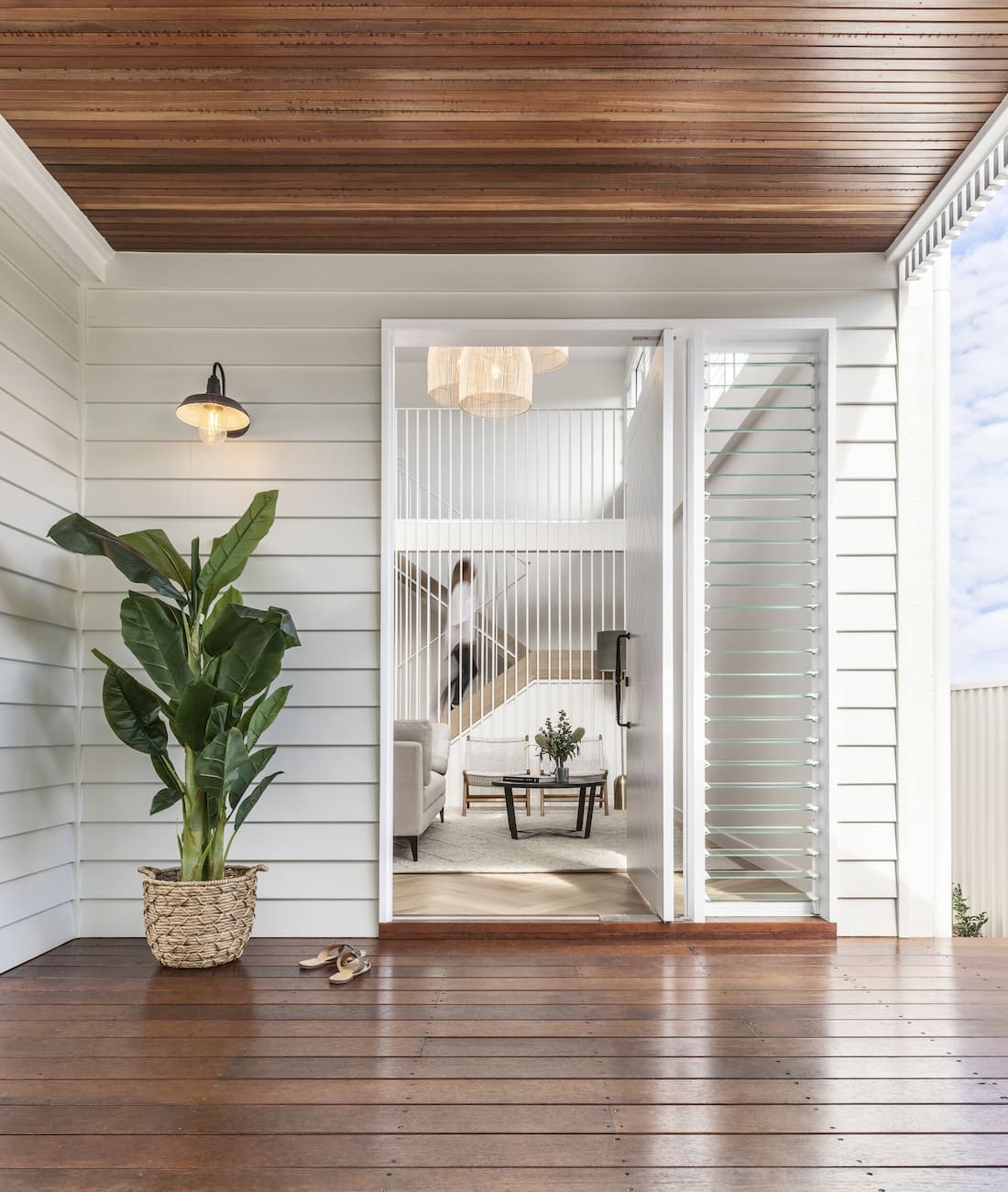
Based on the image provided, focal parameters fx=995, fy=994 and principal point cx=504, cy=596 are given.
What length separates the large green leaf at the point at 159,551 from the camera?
140 inches

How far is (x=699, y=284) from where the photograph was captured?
419 centimetres

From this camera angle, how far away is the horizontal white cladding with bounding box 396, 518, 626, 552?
8500mm

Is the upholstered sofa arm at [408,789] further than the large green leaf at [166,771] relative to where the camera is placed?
Yes

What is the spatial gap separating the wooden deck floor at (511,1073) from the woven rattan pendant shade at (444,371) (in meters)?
3.87

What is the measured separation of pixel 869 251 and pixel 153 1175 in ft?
13.3

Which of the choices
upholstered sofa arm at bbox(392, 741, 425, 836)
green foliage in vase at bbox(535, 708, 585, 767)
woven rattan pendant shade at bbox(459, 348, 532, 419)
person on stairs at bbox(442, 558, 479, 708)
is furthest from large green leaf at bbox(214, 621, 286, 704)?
person on stairs at bbox(442, 558, 479, 708)

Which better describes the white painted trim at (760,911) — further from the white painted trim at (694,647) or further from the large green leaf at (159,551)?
the large green leaf at (159,551)

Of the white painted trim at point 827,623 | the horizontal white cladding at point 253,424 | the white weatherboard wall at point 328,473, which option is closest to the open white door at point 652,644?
the white weatherboard wall at point 328,473

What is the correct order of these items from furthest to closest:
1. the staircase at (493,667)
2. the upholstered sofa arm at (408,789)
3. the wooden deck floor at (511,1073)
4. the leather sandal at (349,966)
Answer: the staircase at (493,667)
the upholstered sofa arm at (408,789)
the leather sandal at (349,966)
the wooden deck floor at (511,1073)

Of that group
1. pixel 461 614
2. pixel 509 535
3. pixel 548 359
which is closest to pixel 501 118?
pixel 548 359

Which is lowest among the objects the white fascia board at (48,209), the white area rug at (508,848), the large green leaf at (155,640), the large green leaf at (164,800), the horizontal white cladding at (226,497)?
the white area rug at (508,848)

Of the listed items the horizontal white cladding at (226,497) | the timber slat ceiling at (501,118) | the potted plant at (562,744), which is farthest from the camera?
the potted plant at (562,744)

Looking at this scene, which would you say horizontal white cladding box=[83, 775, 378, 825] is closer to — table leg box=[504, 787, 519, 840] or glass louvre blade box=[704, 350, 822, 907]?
glass louvre blade box=[704, 350, 822, 907]

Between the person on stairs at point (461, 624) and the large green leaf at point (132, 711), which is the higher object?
the person on stairs at point (461, 624)
